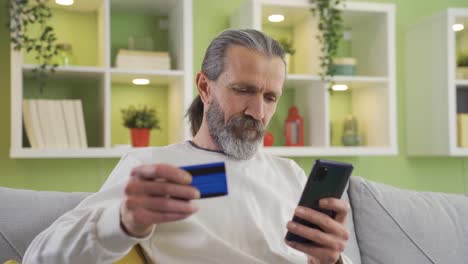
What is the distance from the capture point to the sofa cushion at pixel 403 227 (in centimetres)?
216

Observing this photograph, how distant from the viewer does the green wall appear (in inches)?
116

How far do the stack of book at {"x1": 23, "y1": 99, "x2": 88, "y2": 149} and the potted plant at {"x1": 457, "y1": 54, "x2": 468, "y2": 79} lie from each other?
2.01 m

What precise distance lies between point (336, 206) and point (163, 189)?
455mm

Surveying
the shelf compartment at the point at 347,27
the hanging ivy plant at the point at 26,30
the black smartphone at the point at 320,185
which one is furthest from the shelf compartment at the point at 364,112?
the black smartphone at the point at 320,185

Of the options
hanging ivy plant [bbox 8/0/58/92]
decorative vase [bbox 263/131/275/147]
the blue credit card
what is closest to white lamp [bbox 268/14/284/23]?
decorative vase [bbox 263/131/275/147]

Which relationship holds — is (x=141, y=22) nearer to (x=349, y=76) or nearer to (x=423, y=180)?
(x=349, y=76)

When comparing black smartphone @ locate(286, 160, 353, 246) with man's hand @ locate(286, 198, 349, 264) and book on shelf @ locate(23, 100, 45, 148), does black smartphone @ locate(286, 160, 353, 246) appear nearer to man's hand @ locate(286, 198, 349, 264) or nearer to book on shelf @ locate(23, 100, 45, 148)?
man's hand @ locate(286, 198, 349, 264)

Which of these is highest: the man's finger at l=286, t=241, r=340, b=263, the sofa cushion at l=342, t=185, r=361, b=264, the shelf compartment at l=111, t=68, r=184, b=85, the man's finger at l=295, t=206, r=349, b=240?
the shelf compartment at l=111, t=68, r=184, b=85

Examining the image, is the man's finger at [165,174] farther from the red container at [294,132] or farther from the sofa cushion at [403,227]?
the red container at [294,132]

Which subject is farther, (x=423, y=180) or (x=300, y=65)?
(x=423, y=180)

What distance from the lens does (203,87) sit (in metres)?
1.82

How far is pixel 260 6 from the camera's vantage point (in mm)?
3018

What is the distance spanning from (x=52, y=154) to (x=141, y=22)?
0.88 m

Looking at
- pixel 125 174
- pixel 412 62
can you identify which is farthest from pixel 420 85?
pixel 125 174
